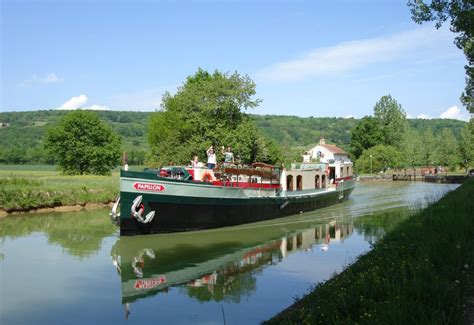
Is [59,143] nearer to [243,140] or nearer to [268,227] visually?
[243,140]

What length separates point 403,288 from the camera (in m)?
6.75

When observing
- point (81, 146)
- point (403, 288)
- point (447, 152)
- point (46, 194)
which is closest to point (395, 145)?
point (447, 152)

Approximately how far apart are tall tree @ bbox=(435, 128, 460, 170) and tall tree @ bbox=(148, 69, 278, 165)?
177 ft

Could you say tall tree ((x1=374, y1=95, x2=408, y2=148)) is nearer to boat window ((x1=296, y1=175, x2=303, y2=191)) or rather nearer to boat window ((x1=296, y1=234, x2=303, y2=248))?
boat window ((x1=296, y1=175, x2=303, y2=191))

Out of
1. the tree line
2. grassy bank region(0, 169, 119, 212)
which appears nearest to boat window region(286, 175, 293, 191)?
grassy bank region(0, 169, 119, 212)

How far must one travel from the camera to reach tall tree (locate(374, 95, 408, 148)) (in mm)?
88750

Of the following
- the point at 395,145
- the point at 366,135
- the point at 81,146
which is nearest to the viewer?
the point at 81,146

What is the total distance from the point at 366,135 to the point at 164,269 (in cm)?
7729

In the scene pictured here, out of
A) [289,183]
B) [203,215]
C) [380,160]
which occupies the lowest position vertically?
[203,215]

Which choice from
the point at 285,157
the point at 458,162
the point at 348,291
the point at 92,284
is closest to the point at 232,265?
the point at 92,284

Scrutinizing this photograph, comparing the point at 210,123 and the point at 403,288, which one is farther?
the point at 210,123

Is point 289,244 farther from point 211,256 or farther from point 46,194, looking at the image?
point 46,194

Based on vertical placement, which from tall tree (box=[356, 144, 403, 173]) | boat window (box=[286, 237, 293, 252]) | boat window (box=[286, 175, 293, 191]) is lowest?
boat window (box=[286, 237, 293, 252])

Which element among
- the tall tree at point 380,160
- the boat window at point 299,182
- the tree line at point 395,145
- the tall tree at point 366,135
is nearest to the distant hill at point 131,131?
the tall tree at point 366,135
